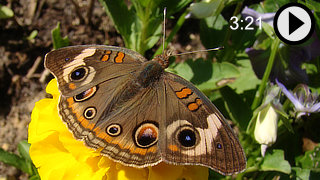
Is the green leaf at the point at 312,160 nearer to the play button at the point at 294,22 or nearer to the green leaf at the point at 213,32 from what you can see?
the play button at the point at 294,22

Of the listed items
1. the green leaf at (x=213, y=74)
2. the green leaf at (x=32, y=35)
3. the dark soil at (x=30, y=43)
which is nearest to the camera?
the green leaf at (x=213, y=74)

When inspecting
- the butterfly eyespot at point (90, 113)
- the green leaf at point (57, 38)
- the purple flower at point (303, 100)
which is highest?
the green leaf at point (57, 38)

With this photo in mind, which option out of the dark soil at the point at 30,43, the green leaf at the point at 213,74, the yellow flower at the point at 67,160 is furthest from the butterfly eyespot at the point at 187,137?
the dark soil at the point at 30,43

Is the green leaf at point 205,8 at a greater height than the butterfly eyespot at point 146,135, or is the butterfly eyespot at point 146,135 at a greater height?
the green leaf at point 205,8

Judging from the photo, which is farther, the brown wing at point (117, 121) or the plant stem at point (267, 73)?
the plant stem at point (267, 73)

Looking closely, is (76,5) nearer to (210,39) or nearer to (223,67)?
(210,39)

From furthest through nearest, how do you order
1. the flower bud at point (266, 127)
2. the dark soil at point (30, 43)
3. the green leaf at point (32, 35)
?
the green leaf at point (32, 35), the dark soil at point (30, 43), the flower bud at point (266, 127)

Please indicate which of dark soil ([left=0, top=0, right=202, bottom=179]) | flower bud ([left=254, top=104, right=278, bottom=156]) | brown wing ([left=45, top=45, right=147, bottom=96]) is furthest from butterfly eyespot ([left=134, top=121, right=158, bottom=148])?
dark soil ([left=0, top=0, right=202, bottom=179])

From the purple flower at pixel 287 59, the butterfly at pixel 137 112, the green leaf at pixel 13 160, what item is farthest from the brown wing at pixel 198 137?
the green leaf at pixel 13 160

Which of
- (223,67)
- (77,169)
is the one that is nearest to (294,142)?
(223,67)
